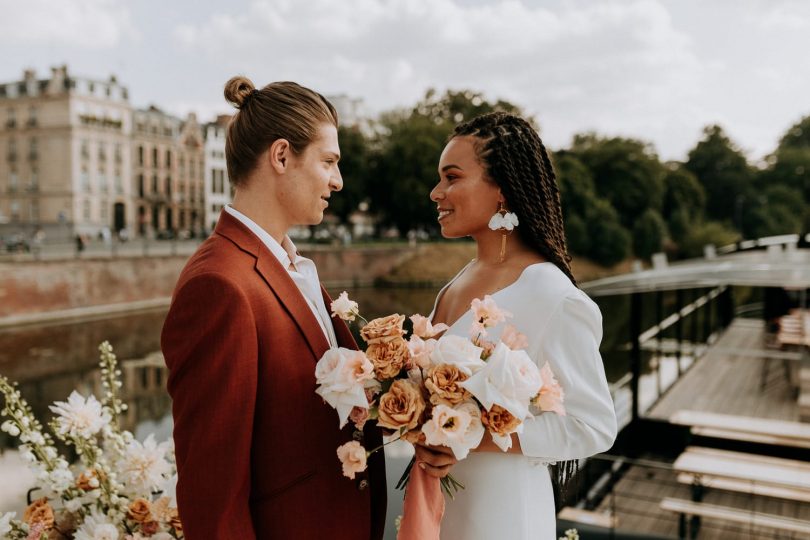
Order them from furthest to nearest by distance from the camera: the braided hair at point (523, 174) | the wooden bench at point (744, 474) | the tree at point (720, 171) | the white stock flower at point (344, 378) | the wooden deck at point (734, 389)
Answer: the tree at point (720, 171) → the wooden deck at point (734, 389) → the wooden bench at point (744, 474) → the braided hair at point (523, 174) → the white stock flower at point (344, 378)

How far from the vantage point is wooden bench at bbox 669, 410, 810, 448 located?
28.3 feet

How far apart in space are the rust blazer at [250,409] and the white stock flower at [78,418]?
0.79 meters

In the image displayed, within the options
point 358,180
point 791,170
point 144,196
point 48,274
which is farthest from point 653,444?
point 791,170

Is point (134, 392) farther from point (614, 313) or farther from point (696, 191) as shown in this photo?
point (696, 191)

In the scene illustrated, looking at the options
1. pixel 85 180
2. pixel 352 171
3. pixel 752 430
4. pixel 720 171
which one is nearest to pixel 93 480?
pixel 752 430

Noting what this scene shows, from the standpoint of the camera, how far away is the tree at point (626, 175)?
56.6 meters

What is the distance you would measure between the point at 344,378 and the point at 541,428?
0.73 meters

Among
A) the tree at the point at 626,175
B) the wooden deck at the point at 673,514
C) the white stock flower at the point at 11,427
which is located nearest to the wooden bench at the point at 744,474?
the wooden deck at the point at 673,514

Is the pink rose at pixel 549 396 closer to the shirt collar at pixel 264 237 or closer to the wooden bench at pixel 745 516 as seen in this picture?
the shirt collar at pixel 264 237

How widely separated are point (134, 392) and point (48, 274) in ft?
28.9

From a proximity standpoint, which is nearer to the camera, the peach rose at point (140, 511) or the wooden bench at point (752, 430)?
the peach rose at point (140, 511)

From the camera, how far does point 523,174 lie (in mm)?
2381

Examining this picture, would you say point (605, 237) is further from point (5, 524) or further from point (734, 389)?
point (5, 524)

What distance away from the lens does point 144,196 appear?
2218 inches
